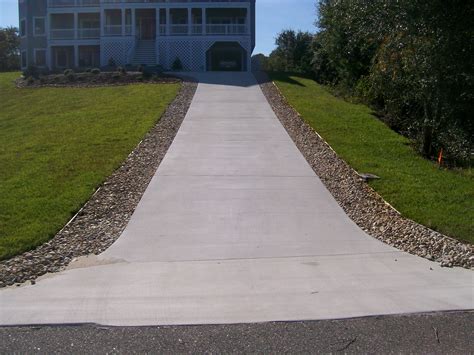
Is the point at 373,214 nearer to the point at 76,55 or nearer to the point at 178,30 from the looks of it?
the point at 178,30

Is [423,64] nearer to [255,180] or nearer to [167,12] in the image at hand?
[255,180]

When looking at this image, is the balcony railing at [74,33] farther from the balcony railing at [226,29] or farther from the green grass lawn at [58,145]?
the green grass lawn at [58,145]

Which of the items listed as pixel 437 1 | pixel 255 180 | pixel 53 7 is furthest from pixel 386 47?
pixel 53 7

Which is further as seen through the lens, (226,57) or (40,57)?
(40,57)

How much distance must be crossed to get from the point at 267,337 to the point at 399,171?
8186 millimetres

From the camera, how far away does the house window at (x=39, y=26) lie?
45.3 metres

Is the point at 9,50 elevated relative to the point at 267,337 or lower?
elevated

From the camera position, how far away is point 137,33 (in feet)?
143

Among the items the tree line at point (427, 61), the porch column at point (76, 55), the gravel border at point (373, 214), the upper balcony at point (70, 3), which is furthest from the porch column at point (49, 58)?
the tree line at point (427, 61)

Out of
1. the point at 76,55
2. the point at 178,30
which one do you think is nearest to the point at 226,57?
the point at 178,30

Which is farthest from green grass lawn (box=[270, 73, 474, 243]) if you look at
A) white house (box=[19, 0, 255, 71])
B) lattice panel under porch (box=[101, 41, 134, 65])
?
lattice panel under porch (box=[101, 41, 134, 65])

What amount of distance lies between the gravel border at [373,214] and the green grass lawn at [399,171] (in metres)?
0.19

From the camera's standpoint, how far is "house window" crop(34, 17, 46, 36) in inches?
1784

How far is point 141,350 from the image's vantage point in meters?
5.11
